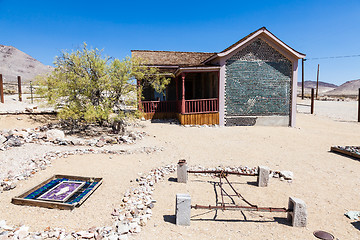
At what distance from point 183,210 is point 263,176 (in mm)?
2635

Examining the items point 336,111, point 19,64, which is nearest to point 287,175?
point 336,111

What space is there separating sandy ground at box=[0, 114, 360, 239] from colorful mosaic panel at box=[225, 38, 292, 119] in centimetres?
375

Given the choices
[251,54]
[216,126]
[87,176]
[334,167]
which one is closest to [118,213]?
[87,176]

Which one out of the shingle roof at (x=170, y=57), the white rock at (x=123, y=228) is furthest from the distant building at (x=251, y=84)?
the white rock at (x=123, y=228)

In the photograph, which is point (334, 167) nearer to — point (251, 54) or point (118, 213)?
point (118, 213)

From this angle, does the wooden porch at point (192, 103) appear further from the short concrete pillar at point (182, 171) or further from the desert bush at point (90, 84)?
the short concrete pillar at point (182, 171)

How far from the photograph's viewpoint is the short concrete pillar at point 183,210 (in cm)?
363

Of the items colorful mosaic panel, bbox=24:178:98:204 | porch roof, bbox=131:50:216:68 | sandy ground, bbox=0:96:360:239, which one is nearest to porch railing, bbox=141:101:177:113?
porch roof, bbox=131:50:216:68

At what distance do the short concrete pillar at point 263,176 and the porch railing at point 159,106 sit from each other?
10498 millimetres

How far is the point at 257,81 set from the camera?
13.0m

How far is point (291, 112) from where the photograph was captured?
13.4 m

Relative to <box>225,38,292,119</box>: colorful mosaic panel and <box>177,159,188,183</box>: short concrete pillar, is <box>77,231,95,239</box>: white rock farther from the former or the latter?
<box>225,38,292,119</box>: colorful mosaic panel

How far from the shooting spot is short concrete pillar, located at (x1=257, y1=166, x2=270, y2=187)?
5.27 m

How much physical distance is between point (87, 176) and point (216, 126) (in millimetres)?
8819
